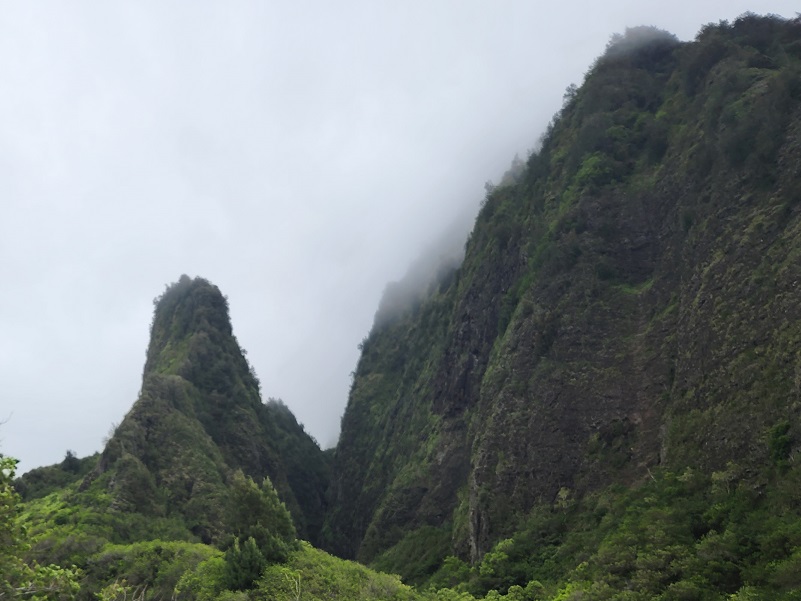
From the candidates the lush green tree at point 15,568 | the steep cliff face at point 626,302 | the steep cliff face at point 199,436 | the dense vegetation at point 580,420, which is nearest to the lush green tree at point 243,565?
the dense vegetation at point 580,420

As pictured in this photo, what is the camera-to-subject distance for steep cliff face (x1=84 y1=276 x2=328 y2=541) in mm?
56500

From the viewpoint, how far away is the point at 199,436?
2633 inches

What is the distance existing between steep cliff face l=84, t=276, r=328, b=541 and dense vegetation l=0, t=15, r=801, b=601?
0.38 m

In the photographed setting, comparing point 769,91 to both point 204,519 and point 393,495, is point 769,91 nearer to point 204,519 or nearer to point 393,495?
point 393,495

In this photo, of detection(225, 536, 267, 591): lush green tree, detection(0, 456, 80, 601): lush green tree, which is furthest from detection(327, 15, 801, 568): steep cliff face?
detection(0, 456, 80, 601): lush green tree

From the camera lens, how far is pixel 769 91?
38625 millimetres

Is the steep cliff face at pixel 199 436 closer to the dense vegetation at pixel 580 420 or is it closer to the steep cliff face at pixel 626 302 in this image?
the dense vegetation at pixel 580 420

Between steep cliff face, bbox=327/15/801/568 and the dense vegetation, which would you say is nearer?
the dense vegetation

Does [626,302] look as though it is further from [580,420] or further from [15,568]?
[15,568]

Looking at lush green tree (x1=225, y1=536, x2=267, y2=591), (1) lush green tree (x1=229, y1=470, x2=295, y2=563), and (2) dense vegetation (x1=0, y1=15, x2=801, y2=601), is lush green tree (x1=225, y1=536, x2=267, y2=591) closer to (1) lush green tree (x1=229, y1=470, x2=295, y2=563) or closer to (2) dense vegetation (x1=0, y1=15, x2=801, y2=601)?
(2) dense vegetation (x1=0, y1=15, x2=801, y2=601)

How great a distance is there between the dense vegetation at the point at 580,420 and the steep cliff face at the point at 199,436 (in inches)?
14.9

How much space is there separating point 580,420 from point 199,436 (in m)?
43.4

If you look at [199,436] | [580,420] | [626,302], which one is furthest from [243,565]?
[199,436]

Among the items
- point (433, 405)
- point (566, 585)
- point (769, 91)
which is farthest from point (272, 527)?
point (769, 91)
